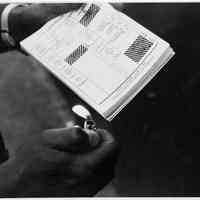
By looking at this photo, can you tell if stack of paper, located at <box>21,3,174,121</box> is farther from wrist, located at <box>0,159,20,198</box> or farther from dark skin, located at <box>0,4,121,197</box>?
wrist, located at <box>0,159,20,198</box>

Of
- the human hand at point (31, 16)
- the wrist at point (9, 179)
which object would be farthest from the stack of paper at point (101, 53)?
the wrist at point (9, 179)

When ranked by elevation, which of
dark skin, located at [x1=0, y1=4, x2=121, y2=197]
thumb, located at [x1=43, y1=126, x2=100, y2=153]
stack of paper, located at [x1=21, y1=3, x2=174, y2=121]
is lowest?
dark skin, located at [x1=0, y1=4, x2=121, y2=197]

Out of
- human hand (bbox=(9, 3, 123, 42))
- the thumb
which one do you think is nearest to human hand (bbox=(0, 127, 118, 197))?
the thumb

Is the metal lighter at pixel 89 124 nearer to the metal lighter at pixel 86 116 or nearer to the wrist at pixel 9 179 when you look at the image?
the metal lighter at pixel 86 116

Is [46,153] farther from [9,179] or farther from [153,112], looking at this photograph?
[153,112]

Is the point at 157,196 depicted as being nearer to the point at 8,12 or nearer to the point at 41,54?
the point at 41,54

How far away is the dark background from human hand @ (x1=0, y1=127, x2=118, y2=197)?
0.04 meters

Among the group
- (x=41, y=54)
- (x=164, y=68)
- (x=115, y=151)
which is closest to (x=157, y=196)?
(x=115, y=151)

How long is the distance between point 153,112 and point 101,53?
0.48ft

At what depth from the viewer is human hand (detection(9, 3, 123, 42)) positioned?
0.65 m

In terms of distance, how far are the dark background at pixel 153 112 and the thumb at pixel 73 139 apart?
0.24 ft

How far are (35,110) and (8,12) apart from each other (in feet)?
0.71

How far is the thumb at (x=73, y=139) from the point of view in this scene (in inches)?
20.3

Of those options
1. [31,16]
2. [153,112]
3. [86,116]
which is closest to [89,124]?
[86,116]
